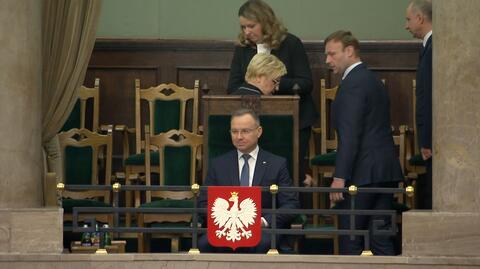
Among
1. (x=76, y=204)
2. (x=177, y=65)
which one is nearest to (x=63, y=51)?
(x=76, y=204)

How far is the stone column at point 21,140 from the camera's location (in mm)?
12461

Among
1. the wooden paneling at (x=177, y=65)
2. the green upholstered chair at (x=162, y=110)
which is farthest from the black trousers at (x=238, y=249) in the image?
the wooden paneling at (x=177, y=65)

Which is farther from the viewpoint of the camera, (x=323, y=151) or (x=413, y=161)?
(x=323, y=151)

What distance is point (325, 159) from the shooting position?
A: 1484cm

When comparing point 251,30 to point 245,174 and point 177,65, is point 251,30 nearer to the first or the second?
point 245,174

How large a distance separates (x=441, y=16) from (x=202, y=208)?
2185 mm

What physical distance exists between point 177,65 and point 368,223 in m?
4.05

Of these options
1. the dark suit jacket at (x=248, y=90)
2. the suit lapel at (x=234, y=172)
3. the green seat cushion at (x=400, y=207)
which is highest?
the dark suit jacket at (x=248, y=90)

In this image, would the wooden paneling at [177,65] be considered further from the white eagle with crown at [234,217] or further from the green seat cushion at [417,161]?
the white eagle with crown at [234,217]

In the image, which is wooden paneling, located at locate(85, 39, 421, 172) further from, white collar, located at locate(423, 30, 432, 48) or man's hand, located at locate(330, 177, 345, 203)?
man's hand, located at locate(330, 177, 345, 203)

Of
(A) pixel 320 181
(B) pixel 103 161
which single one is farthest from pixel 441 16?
(B) pixel 103 161

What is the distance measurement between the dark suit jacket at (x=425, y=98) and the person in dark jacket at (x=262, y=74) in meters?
1.09

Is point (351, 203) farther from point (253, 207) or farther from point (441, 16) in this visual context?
point (441, 16)

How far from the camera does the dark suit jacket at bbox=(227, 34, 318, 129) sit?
1444 cm
